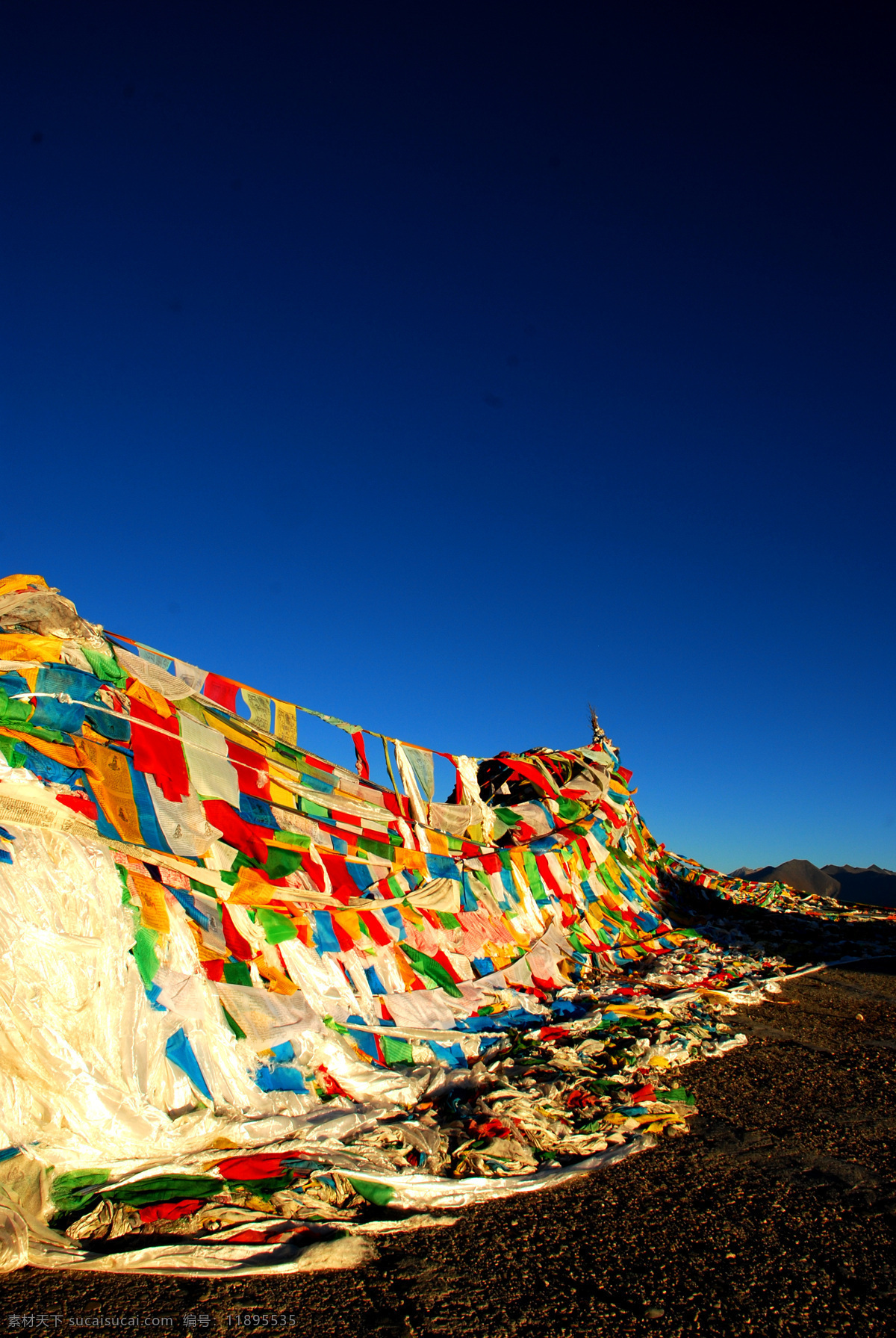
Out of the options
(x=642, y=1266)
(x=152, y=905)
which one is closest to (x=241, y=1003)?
(x=152, y=905)

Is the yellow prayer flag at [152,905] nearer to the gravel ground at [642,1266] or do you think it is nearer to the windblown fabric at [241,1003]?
the windblown fabric at [241,1003]

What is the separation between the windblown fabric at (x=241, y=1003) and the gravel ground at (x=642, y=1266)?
0.60 ft

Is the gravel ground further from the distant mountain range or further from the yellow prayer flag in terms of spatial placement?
the distant mountain range

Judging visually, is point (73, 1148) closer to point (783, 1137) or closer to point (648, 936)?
point (783, 1137)

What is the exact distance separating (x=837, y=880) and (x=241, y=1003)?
33.3m

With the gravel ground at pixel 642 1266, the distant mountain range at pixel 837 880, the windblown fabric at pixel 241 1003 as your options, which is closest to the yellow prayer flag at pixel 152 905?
the windblown fabric at pixel 241 1003

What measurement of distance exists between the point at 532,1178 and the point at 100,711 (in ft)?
13.8

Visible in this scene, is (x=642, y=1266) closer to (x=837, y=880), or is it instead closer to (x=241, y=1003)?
(x=241, y=1003)

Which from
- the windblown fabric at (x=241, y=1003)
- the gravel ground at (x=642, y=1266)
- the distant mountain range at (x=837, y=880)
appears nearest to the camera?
the gravel ground at (x=642, y=1266)

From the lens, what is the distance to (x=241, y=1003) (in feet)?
16.7

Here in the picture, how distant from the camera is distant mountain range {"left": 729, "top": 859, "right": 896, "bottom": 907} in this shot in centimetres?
2795

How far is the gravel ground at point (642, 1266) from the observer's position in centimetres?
256

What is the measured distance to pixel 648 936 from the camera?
12.5m

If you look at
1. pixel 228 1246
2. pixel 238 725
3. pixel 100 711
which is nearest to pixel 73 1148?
pixel 228 1246
